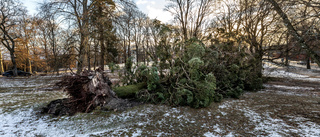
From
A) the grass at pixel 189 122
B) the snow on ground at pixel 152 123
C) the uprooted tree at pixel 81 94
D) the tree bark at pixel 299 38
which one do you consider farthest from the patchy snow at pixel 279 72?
the uprooted tree at pixel 81 94

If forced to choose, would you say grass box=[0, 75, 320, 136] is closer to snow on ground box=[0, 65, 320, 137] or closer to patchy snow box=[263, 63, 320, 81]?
snow on ground box=[0, 65, 320, 137]

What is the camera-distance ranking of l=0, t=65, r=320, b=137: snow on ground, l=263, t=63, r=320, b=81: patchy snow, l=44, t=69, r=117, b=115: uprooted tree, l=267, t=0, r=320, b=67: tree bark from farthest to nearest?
l=263, t=63, r=320, b=81: patchy snow, l=267, t=0, r=320, b=67: tree bark, l=44, t=69, r=117, b=115: uprooted tree, l=0, t=65, r=320, b=137: snow on ground

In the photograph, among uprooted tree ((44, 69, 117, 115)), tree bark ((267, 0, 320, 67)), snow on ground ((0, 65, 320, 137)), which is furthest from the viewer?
tree bark ((267, 0, 320, 67))

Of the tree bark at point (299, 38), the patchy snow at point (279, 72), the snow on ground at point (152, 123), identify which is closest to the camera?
the snow on ground at point (152, 123)

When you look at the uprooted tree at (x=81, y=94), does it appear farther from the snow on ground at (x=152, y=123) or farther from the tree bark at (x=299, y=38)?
the tree bark at (x=299, y=38)

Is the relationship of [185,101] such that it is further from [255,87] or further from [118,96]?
[255,87]

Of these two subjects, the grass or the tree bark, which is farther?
the tree bark

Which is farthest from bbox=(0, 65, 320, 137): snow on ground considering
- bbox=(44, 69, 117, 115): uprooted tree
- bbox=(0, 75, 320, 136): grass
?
bbox=(44, 69, 117, 115): uprooted tree

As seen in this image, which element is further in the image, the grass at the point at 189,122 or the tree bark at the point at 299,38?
the tree bark at the point at 299,38

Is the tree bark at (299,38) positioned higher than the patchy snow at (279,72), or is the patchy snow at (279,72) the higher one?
the tree bark at (299,38)

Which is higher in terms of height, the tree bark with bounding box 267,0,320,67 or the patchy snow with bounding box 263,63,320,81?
the tree bark with bounding box 267,0,320,67

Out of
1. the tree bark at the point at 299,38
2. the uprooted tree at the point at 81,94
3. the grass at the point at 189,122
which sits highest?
the tree bark at the point at 299,38

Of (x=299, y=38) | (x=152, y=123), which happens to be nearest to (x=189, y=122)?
(x=152, y=123)

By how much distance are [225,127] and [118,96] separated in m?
3.69
